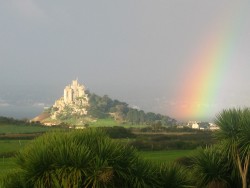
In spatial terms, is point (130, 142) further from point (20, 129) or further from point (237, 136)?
point (20, 129)

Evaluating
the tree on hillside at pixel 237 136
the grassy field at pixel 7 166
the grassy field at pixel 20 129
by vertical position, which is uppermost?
the grassy field at pixel 20 129

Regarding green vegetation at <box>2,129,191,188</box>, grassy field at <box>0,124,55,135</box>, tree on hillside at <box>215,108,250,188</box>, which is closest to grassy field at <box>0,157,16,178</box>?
green vegetation at <box>2,129,191,188</box>

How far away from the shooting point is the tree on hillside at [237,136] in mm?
17000

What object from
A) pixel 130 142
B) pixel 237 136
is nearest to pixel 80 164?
pixel 237 136

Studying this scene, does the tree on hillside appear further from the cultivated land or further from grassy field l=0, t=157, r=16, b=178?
the cultivated land

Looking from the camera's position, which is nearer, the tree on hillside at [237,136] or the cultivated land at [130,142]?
the tree on hillside at [237,136]

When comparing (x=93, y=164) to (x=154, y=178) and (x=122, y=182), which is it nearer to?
(x=122, y=182)

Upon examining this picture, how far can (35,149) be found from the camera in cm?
1115

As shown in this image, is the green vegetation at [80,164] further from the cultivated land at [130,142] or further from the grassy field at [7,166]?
the cultivated land at [130,142]

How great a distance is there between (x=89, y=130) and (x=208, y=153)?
25.5ft

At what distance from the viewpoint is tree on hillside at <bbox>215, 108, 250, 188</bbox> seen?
17.0 m

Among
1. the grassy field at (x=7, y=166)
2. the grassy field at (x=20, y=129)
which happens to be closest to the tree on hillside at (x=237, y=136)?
the grassy field at (x=7, y=166)

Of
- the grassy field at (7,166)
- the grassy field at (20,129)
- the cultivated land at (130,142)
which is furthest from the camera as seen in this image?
the grassy field at (20,129)

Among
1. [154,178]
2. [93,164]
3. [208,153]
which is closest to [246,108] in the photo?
[208,153]
